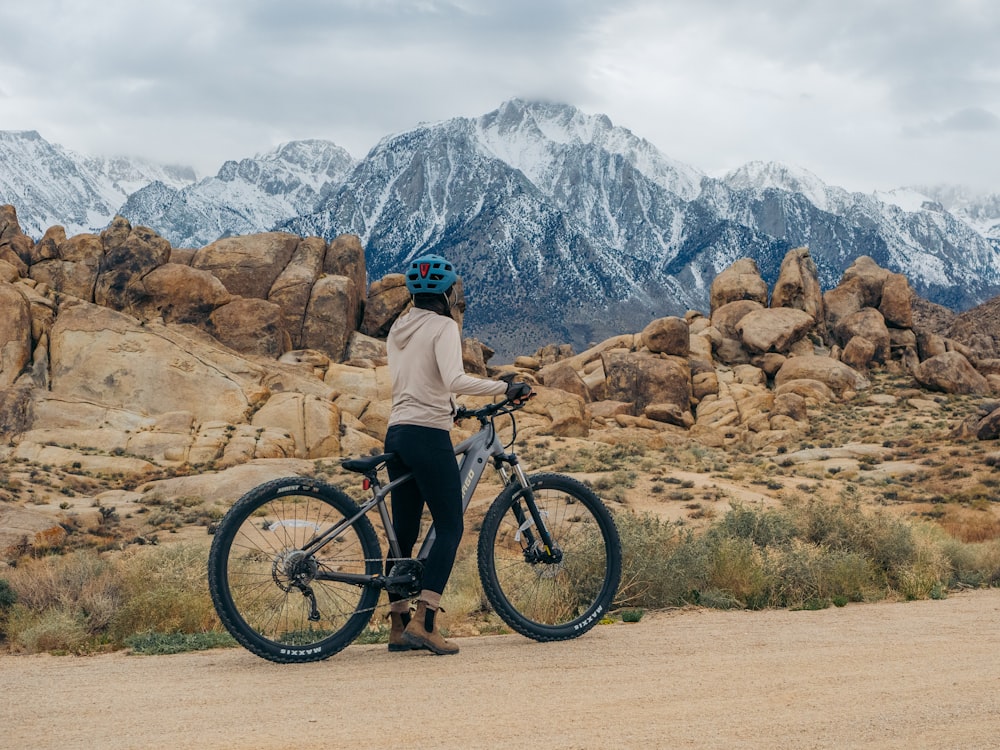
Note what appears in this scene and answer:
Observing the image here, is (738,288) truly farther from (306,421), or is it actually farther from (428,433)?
(428,433)

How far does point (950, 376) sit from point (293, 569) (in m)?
58.7

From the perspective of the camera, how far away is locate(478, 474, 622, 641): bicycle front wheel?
6312mm

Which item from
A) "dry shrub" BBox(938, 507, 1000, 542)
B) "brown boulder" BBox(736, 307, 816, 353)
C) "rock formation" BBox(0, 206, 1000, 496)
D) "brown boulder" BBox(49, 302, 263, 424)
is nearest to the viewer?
"dry shrub" BBox(938, 507, 1000, 542)

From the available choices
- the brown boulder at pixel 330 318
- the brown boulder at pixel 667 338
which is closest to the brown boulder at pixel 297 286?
the brown boulder at pixel 330 318

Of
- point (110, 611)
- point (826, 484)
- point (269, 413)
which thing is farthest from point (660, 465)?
point (110, 611)

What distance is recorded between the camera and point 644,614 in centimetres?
786

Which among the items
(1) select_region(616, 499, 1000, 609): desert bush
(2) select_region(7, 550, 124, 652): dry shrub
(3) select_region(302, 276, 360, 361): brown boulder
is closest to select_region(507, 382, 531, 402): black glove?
(1) select_region(616, 499, 1000, 609): desert bush

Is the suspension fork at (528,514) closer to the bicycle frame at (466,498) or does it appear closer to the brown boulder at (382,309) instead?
the bicycle frame at (466,498)

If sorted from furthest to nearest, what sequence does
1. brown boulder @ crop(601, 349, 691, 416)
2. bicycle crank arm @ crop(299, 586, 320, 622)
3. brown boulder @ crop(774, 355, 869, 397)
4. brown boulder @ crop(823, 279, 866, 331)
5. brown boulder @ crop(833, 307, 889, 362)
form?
1. brown boulder @ crop(823, 279, 866, 331)
2. brown boulder @ crop(833, 307, 889, 362)
3. brown boulder @ crop(774, 355, 869, 397)
4. brown boulder @ crop(601, 349, 691, 416)
5. bicycle crank arm @ crop(299, 586, 320, 622)

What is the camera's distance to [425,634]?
5.93 metres

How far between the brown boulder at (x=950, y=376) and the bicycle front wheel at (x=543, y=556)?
56222 mm

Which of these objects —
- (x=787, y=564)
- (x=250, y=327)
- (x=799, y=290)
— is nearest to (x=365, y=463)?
(x=787, y=564)

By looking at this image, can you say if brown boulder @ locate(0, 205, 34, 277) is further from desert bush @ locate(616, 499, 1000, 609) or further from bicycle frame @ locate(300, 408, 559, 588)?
bicycle frame @ locate(300, 408, 559, 588)

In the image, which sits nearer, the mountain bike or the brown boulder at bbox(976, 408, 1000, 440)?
the mountain bike
